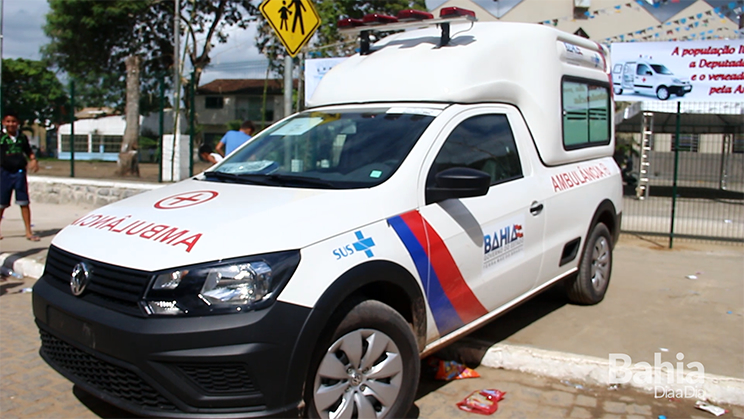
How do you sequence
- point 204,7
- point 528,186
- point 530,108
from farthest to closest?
point 204,7 → point 530,108 → point 528,186

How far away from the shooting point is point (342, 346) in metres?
2.94

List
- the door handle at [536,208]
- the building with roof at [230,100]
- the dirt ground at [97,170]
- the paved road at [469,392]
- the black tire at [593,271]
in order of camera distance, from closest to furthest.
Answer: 1. the paved road at [469,392]
2. the door handle at [536,208]
3. the black tire at [593,271]
4. the dirt ground at [97,170]
5. the building with roof at [230,100]

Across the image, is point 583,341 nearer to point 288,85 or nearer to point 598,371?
point 598,371

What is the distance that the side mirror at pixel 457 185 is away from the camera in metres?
3.47

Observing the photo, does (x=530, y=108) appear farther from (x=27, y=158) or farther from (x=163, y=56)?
(x=163, y=56)

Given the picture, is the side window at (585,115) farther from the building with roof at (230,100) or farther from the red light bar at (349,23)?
the building with roof at (230,100)

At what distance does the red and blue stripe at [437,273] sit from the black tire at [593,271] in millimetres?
2056

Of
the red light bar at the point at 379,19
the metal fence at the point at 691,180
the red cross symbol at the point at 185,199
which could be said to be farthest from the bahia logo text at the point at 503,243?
the metal fence at the point at 691,180

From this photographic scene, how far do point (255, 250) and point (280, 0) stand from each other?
4.25m

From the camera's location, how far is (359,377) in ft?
9.99

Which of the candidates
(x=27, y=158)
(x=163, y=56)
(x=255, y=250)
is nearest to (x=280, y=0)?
(x=255, y=250)

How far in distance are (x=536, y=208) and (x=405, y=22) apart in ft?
5.87

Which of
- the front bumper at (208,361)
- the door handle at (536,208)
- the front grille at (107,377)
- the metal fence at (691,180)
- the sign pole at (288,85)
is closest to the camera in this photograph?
the front bumper at (208,361)

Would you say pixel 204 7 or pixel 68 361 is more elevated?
pixel 204 7
